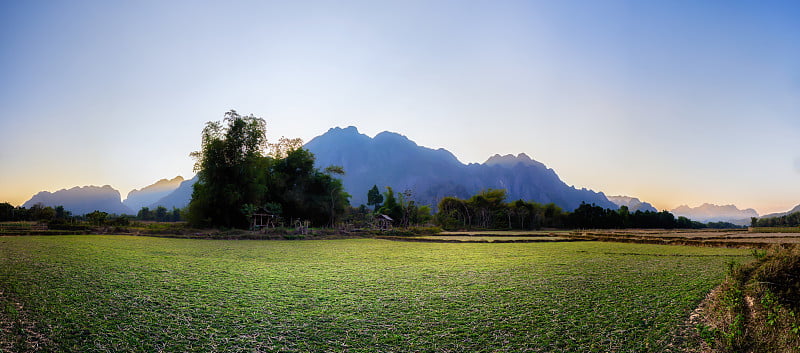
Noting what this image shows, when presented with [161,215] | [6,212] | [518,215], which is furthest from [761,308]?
[161,215]

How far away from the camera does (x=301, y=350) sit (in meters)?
3.52

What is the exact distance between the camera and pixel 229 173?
3269 cm

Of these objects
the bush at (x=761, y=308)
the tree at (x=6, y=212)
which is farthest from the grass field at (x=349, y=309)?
the tree at (x=6, y=212)

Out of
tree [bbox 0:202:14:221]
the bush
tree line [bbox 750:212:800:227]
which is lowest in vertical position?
tree line [bbox 750:212:800:227]

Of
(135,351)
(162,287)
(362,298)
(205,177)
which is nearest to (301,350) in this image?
(135,351)

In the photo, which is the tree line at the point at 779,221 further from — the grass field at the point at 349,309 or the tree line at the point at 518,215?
the grass field at the point at 349,309

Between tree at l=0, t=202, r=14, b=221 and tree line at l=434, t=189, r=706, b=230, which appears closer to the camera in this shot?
tree at l=0, t=202, r=14, b=221

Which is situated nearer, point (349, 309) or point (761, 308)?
point (761, 308)

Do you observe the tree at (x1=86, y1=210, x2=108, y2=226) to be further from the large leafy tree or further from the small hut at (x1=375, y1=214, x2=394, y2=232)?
the small hut at (x1=375, y1=214, x2=394, y2=232)

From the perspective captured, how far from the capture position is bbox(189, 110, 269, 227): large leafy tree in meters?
31.1

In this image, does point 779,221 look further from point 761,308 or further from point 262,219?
point 761,308

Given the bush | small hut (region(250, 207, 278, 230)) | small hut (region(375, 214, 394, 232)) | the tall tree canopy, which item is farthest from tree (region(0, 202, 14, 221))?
the bush

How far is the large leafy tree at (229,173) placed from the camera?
102 feet

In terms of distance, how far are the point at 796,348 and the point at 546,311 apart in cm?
227
